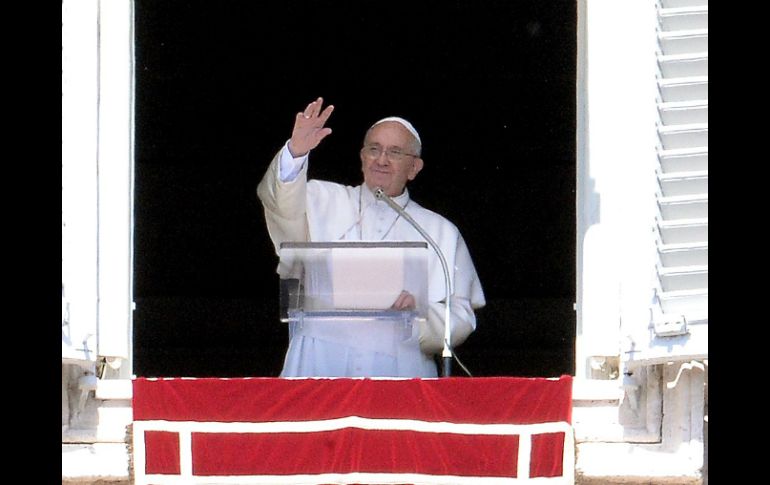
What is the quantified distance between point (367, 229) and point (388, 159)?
23 centimetres

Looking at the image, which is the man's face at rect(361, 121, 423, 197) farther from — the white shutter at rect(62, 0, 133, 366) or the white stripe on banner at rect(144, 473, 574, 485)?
the white stripe on banner at rect(144, 473, 574, 485)

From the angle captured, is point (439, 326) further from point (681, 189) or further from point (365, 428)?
point (681, 189)

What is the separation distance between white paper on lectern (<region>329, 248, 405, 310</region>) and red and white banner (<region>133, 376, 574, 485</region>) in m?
0.44

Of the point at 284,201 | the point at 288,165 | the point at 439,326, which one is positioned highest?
the point at 288,165

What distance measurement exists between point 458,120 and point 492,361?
35.7 inches

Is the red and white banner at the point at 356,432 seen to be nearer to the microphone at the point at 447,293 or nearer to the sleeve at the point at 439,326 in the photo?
the microphone at the point at 447,293

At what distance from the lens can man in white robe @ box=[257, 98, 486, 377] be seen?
746 centimetres

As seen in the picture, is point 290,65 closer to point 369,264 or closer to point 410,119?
point 410,119

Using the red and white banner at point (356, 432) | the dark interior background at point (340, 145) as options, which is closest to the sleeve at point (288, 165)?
the red and white banner at point (356, 432)

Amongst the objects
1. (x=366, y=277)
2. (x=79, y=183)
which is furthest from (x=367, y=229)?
(x=79, y=183)

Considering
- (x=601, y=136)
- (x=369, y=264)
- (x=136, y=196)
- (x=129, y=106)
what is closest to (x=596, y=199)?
(x=601, y=136)

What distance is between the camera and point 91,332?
6.72m

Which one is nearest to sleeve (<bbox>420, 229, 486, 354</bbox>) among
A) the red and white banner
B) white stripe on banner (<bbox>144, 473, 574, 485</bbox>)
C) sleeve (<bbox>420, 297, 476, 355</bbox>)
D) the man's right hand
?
sleeve (<bbox>420, 297, 476, 355</bbox>)

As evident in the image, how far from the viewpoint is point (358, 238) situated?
313 inches
